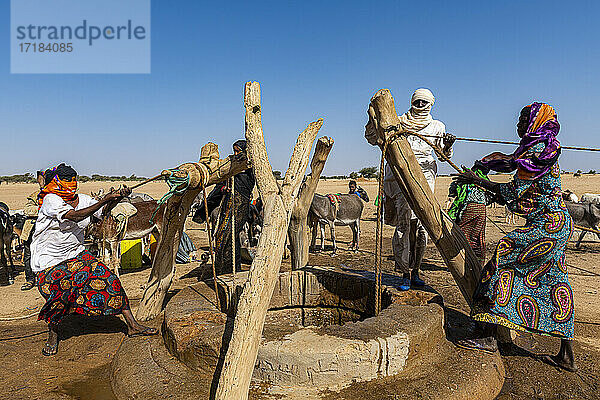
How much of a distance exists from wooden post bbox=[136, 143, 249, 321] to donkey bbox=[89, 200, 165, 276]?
282 cm

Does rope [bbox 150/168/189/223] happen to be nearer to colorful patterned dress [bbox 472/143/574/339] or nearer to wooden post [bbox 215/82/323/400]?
wooden post [bbox 215/82/323/400]

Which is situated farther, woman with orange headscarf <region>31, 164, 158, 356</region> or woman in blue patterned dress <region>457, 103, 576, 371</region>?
woman with orange headscarf <region>31, 164, 158, 356</region>

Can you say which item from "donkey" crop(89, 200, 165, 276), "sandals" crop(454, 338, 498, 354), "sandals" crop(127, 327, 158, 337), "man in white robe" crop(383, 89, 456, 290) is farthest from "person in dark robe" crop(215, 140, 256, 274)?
"sandals" crop(454, 338, 498, 354)

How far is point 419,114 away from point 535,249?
189 cm

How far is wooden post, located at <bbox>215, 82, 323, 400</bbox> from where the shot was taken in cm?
284

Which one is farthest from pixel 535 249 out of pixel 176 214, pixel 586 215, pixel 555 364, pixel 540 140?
pixel 586 215

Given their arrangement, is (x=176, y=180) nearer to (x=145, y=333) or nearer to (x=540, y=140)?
(x=145, y=333)

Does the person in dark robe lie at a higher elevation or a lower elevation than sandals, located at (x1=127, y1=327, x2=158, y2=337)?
higher

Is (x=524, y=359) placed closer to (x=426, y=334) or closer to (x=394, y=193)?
(x=426, y=334)

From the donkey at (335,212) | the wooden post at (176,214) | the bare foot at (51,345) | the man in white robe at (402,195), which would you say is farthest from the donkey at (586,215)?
the bare foot at (51,345)

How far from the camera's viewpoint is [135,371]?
3598mm

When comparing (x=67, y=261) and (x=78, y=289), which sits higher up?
(x=67, y=261)

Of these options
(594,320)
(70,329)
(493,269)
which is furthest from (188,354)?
(594,320)

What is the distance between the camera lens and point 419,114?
4.66 m
